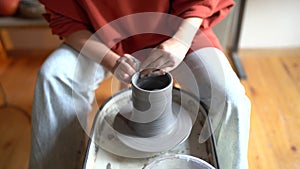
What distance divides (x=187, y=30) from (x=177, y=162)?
0.39m

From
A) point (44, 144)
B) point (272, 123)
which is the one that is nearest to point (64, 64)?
point (44, 144)

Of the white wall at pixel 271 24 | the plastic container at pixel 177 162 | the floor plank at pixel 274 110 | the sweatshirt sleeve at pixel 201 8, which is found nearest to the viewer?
the plastic container at pixel 177 162

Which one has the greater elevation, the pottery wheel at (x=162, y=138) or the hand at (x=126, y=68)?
the hand at (x=126, y=68)

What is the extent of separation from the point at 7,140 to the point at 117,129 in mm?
735

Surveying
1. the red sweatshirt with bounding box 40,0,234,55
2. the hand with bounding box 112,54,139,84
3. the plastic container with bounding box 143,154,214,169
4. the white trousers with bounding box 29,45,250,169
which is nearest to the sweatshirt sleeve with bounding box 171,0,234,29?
the red sweatshirt with bounding box 40,0,234,55

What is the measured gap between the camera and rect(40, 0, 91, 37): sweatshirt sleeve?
103 centimetres

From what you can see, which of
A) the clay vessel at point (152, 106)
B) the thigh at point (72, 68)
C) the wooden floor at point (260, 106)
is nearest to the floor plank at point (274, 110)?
the wooden floor at point (260, 106)

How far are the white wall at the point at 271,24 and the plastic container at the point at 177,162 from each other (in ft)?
3.66

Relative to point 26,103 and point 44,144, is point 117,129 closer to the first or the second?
point 44,144

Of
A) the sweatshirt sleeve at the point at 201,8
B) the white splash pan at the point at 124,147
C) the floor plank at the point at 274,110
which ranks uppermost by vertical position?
the sweatshirt sleeve at the point at 201,8

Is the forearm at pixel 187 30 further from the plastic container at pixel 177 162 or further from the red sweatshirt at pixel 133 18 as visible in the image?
the plastic container at pixel 177 162

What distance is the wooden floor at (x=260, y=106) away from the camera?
133 cm

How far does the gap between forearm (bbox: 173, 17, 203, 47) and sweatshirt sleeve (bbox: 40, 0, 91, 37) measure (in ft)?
0.99

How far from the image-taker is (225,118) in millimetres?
904
